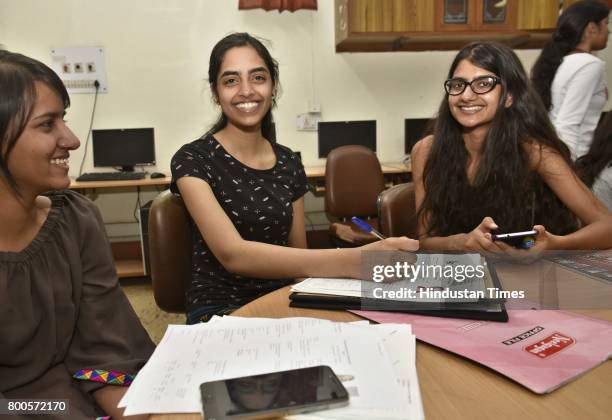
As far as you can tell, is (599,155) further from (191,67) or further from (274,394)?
(191,67)

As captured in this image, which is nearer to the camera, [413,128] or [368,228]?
[368,228]

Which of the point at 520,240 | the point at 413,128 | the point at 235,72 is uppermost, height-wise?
the point at 235,72

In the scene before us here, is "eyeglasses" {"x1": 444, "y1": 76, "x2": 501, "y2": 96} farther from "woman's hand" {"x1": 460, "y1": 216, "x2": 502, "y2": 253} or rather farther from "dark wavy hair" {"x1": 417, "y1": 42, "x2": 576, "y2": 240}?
"woman's hand" {"x1": 460, "y1": 216, "x2": 502, "y2": 253}

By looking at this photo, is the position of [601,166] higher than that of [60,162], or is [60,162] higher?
[60,162]

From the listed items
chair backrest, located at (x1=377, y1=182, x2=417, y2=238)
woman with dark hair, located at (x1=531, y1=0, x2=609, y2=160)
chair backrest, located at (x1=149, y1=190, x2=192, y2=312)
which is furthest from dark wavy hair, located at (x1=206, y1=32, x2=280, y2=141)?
woman with dark hair, located at (x1=531, y1=0, x2=609, y2=160)

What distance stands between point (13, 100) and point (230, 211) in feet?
2.06

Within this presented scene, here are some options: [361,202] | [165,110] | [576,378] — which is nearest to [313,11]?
[165,110]

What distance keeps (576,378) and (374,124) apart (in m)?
3.74

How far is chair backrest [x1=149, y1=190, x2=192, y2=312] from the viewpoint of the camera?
134 centimetres

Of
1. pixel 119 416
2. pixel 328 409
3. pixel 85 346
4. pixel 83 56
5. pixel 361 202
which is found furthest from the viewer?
pixel 83 56

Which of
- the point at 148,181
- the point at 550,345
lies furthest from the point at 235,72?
the point at 148,181

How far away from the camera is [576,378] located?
679 millimetres

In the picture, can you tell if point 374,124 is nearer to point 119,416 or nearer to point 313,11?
point 313,11

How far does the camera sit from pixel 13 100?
2.96 ft
